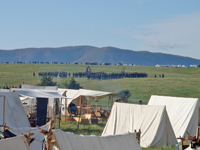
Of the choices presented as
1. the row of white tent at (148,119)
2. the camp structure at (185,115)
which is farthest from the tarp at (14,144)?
the camp structure at (185,115)

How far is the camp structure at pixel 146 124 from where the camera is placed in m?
16.9

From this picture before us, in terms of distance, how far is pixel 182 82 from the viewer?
6862cm

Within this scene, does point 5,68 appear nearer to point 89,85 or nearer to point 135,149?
point 89,85

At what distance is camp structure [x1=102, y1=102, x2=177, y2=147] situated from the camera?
55.4ft

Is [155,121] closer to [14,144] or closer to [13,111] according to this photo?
[13,111]

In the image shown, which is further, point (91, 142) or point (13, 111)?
point (13, 111)

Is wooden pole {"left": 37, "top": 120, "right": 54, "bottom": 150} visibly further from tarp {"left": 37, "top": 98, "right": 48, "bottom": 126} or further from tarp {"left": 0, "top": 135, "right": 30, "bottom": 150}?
tarp {"left": 37, "top": 98, "right": 48, "bottom": 126}

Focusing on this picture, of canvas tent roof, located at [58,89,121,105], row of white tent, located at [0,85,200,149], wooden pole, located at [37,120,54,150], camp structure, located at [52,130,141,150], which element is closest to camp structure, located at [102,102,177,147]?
row of white tent, located at [0,85,200,149]

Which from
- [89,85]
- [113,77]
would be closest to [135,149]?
[89,85]

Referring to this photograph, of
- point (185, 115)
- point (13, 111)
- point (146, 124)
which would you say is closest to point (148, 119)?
point (146, 124)

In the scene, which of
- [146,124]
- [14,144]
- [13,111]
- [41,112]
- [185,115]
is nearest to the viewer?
[14,144]

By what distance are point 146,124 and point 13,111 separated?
6248mm

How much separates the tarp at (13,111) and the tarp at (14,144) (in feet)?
30.1

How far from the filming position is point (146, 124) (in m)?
17.3
